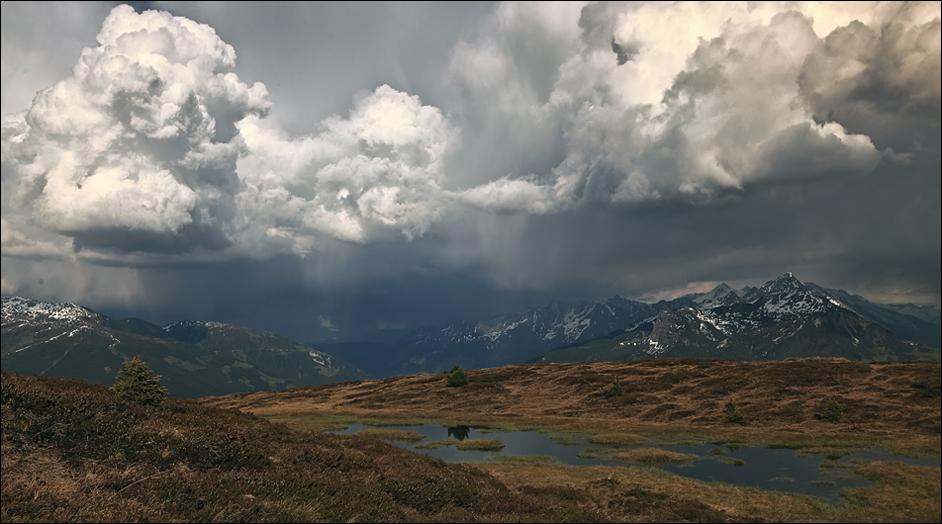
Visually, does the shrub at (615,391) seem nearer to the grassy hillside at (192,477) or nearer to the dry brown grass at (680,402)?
the dry brown grass at (680,402)

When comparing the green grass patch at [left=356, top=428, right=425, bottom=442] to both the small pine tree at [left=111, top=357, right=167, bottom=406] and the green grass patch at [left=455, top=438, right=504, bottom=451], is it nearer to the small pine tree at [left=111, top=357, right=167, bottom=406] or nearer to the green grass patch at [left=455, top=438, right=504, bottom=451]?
the green grass patch at [left=455, top=438, right=504, bottom=451]

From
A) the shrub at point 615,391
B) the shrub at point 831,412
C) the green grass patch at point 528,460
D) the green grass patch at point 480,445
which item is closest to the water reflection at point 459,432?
the green grass patch at point 480,445

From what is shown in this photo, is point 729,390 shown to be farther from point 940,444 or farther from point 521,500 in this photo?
point 521,500

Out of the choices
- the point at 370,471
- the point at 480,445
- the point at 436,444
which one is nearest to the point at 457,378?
the point at 436,444

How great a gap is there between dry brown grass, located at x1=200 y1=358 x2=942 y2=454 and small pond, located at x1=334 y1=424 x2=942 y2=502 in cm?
446

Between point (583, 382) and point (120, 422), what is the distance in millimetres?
74459

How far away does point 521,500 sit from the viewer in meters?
22.4

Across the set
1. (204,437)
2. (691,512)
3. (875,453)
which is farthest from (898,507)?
(204,437)

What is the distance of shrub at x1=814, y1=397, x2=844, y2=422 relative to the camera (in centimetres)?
5075

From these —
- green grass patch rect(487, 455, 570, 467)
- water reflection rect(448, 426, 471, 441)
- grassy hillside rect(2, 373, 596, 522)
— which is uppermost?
grassy hillside rect(2, 373, 596, 522)

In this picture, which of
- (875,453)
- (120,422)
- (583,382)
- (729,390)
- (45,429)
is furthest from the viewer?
(583,382)

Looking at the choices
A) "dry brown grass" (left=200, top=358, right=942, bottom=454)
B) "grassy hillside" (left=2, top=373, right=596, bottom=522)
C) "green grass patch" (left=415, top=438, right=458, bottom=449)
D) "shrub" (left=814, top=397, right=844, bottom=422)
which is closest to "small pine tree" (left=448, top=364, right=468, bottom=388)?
"dry brown grass" (left=200, top=358, right=942, bottom=454)

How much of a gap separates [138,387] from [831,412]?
6262 centimetres

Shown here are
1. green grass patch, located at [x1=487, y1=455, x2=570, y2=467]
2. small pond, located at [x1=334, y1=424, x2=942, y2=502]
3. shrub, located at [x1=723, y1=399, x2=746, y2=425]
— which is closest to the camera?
small pond, located at [x1=334, y1=424, x2=942, y2=502]
